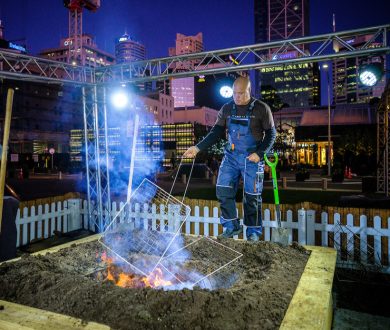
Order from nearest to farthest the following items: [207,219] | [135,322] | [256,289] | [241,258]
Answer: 1. [135,322]
2. [256,289]
3. [241,258]
4. [207,219]

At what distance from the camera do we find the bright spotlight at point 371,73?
8.74m

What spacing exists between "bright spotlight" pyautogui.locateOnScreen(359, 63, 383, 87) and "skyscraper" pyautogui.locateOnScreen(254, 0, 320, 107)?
153 m

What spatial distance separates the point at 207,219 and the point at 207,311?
5.00 m

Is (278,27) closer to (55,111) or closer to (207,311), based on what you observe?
(55,111)

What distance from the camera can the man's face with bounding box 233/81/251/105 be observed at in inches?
211

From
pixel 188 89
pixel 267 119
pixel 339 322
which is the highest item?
pixel 188 89

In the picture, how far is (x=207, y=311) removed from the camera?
275 centimetres

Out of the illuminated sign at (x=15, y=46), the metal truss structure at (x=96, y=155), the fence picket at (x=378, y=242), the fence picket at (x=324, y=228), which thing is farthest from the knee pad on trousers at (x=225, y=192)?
the illuminated sign at (x=15, y=46)

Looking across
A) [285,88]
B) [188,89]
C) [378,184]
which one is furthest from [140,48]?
[378,184]

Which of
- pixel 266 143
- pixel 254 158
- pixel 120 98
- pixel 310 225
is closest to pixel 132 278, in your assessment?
pixel 254 158

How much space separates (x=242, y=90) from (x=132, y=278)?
3.37 meters

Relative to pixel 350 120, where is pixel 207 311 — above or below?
below

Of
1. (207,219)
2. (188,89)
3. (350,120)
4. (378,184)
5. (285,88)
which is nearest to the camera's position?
(207,219)

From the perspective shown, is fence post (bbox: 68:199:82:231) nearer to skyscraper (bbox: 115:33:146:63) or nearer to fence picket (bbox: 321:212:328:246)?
fence picket (bbox: 321:212:328:246)
